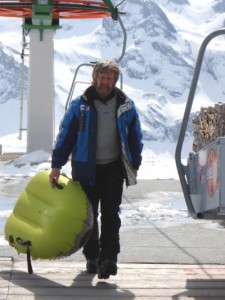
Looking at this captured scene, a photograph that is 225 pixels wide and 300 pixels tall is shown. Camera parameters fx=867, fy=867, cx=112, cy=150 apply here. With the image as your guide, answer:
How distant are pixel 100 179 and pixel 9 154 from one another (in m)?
15.1

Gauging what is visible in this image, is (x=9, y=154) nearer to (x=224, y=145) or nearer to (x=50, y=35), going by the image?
(x=50, y=35)

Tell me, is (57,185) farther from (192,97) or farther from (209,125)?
(209,125)

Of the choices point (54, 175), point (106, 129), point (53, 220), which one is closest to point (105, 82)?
point (106, 129)

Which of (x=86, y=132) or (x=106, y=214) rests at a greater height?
(x=86, y=132)

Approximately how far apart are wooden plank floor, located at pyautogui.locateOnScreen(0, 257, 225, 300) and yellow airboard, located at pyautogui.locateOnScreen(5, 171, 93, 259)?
0.17 meters

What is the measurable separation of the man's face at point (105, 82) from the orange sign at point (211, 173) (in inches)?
30.7

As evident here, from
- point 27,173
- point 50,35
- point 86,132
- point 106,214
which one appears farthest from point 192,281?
point 50,35

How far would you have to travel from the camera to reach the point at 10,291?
4.25 m

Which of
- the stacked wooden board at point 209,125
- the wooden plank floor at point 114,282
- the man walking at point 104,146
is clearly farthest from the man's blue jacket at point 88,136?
the stacked wooden board at point 209,125

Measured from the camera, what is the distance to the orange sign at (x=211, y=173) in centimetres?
390

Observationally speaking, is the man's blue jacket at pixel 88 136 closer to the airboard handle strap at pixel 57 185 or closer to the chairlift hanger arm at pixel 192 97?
the airboard handle strap at pixel 57 185

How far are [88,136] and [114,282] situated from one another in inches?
30.5

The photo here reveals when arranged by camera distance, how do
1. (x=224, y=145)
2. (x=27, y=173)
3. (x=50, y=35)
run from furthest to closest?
(x=50, y=35)
(x=27, y=173)
(x=224, y=145)

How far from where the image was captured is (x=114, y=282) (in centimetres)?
452
